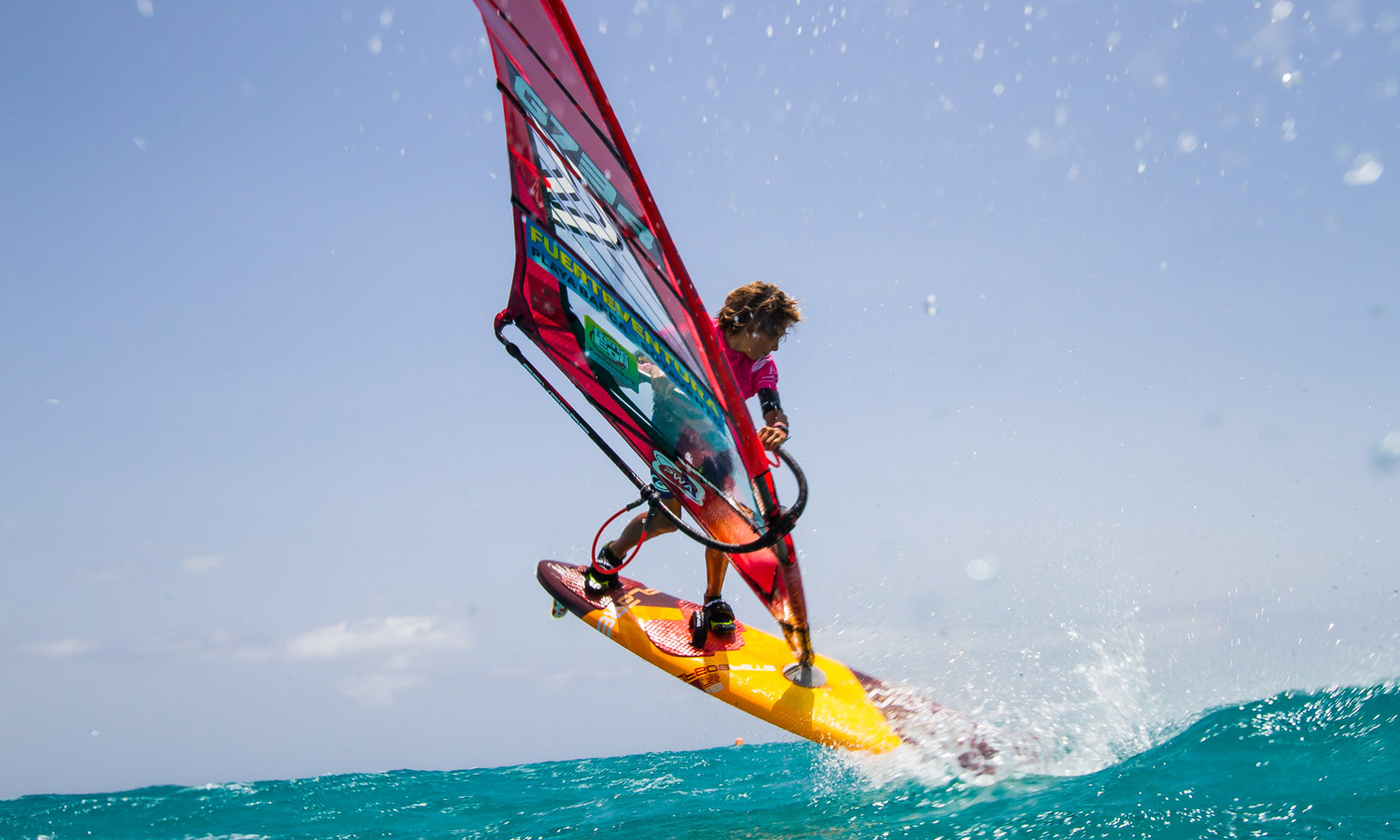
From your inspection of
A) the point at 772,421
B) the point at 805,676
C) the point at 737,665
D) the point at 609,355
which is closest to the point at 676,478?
the point at 772,421

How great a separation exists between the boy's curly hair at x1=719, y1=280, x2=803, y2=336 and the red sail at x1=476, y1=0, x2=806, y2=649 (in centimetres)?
59

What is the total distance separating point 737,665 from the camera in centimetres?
484

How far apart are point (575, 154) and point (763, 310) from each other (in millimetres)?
1223

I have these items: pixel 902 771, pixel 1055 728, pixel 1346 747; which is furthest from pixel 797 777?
pixel 1346 747

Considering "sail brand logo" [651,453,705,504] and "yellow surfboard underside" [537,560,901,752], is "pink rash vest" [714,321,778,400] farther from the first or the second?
"yellow surfboard underside" [537,560,901,752]

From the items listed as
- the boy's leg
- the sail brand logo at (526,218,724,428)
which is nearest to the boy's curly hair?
the sail brand logo at (526,218,724,428)

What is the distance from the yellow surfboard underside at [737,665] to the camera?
14.5 ft

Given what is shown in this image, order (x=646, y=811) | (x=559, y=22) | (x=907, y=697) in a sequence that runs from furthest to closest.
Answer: (x=907, y=697)
(x=646, y=811)
(x=559, y=22)

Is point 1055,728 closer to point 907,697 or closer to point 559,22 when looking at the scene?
point 907,697

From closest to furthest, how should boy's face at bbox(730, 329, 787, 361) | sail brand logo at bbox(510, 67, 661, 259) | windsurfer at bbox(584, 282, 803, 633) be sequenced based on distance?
sail brand logo at bbox(510, 67, 661, 259)
windsurfer at bbox(584, 282, 803, 633)
boy's face at bbox(730, 329, 787, 361)

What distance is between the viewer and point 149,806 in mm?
7125

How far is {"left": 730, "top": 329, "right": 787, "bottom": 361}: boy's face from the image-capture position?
398 centimetres

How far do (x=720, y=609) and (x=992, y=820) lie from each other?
238 cm

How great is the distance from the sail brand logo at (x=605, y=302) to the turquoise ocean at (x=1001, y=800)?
196 cm
